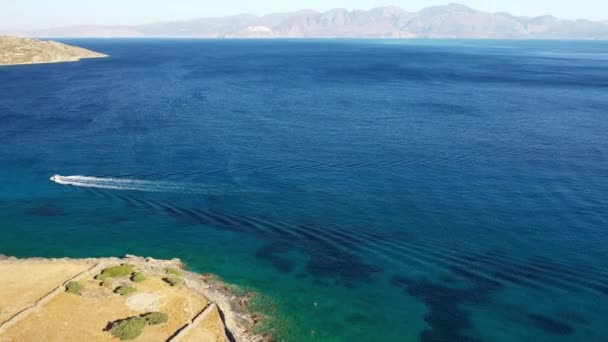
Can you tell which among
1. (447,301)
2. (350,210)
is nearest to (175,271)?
(350,210)

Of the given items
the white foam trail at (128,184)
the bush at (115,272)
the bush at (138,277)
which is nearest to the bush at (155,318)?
the bush at (138,277)

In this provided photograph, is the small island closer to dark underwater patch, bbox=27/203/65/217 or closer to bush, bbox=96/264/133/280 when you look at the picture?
bush, bbox=96/264/133/280

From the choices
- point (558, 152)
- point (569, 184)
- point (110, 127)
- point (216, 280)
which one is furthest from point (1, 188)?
point (558, 152)

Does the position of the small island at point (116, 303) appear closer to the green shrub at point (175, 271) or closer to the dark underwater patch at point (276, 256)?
the green shrub at point (175, 271)

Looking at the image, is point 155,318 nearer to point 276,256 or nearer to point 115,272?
point 115,272

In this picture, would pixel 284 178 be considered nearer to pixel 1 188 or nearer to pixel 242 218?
pixel 242 218

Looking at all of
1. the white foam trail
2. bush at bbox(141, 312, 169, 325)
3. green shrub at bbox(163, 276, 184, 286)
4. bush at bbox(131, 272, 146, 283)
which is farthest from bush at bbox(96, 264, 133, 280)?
the white foam trail
